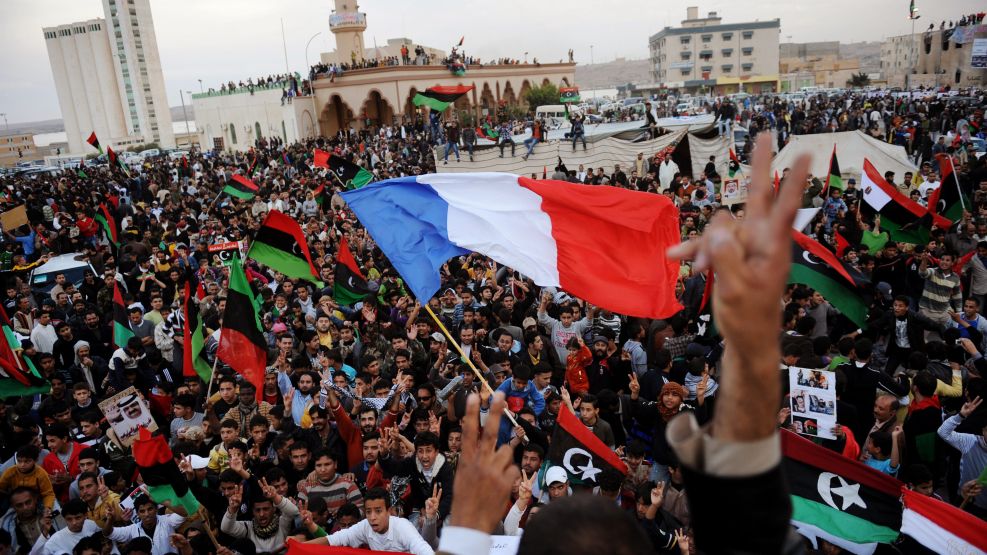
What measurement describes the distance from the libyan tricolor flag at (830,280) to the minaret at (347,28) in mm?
47254

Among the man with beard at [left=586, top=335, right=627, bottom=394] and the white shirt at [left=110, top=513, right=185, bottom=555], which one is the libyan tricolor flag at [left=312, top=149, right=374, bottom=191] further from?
the white shirt at [left=110, top=513, right=185, bottom=555]

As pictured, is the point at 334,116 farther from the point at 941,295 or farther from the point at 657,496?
the point at 657,496

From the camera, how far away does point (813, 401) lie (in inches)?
211

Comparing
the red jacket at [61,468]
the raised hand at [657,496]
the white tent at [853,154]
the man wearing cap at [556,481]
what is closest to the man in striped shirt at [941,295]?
the raised hand at [657,496]

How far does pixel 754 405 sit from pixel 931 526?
3703 millimetres

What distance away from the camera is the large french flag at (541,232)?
227 inches

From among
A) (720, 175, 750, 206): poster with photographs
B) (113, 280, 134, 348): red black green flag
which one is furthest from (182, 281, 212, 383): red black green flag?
(720, 175, 750, 206): poster with photographs

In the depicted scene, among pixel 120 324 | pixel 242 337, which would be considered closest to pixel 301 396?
pixel 242 337

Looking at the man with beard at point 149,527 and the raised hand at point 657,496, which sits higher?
the raised hand at point 657,496

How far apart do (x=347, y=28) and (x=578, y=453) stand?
5069cm

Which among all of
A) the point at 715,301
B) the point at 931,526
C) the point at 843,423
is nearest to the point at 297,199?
the point at 843,423

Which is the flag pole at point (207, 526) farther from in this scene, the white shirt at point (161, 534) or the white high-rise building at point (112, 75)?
the white high-rise building at point (112, 75)

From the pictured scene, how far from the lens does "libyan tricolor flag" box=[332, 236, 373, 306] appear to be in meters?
9.42

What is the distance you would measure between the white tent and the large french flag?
13.1m
